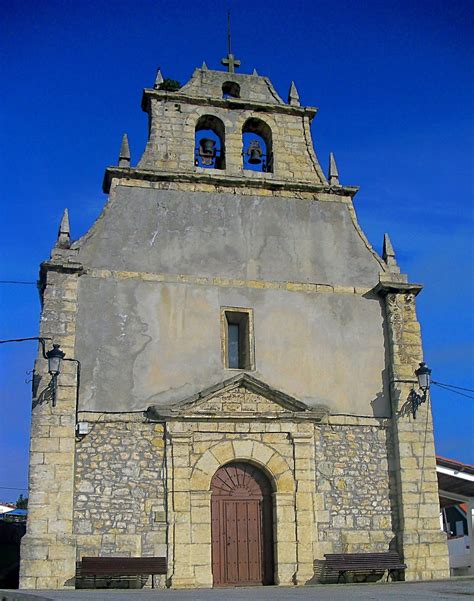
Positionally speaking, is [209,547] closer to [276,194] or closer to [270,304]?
[270,304]

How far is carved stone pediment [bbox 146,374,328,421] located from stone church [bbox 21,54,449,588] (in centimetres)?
3

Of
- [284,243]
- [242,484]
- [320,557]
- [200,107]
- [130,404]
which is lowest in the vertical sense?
[320,557]

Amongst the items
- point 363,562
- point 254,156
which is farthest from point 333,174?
point 363,562

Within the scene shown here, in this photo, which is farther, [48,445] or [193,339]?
[193,339]

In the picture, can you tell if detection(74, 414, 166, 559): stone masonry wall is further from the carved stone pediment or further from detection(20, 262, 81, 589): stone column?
the carved stone pediment

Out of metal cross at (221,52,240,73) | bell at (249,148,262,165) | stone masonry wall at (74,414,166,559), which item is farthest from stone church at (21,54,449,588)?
metal cross at (221,52,240,73)

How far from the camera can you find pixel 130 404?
13.3 m

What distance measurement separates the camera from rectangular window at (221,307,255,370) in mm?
14133

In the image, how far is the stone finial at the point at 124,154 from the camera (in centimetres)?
1505

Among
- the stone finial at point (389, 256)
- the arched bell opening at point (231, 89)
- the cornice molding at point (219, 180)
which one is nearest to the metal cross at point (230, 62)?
the arched bell opening at point (231, 89)

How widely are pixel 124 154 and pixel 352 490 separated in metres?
7.46

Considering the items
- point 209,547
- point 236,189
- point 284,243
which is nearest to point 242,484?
point 209,547

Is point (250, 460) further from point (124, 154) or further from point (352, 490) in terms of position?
point (124, 154)

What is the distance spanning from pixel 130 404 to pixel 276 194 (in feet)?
16.5
